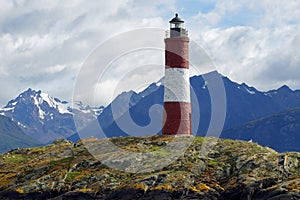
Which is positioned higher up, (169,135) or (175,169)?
(169,135)

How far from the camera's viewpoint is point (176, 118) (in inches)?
3312

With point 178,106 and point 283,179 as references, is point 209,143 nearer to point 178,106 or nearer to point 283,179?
point 178,106

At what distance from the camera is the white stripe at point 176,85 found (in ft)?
276

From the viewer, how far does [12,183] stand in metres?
76.2

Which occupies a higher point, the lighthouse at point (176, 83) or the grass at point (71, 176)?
the lighthouse at point (176, 83)

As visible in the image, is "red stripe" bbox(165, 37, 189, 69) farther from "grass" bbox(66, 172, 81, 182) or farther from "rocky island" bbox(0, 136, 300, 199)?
"grass" bbox(66, 172, 81, 182)

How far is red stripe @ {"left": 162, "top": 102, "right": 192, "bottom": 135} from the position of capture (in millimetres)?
84062

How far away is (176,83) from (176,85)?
329 mm

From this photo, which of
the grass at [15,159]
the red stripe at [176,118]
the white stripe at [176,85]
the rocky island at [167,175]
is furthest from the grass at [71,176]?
the white stripe at [176,85]

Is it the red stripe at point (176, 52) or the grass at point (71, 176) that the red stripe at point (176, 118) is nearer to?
the red stripe at point (176, 52)

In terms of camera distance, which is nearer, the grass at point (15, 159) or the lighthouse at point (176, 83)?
the lighthouse at point (176, 83)

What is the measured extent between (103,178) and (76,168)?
277 inches

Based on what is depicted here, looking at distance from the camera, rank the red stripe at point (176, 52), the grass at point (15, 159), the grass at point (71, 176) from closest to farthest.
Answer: the grass at point (71, 176), the red stripe at point (176, 52), the grass at point (15, 159)

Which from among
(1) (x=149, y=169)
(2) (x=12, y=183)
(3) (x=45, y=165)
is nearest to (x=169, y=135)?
(1) (x=149, y=169)
